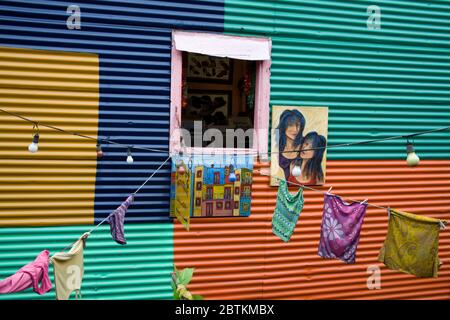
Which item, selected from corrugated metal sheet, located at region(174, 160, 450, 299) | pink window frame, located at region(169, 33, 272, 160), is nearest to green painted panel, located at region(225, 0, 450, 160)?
pink window frame, located at region(169, 33, 272, 160)

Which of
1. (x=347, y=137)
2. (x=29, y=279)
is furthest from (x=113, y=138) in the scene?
(x=347, y=137)

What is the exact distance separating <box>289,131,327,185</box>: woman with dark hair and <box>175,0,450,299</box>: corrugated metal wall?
9.6 inches

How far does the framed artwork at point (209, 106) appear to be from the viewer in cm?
1018

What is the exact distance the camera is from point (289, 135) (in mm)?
8391

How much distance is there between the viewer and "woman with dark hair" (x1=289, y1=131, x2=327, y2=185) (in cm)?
848

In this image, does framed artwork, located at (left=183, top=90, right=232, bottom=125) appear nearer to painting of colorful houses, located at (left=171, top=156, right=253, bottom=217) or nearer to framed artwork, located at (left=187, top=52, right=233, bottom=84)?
framed artwork, located at (left=187, top=52, right=233, bottom=84)

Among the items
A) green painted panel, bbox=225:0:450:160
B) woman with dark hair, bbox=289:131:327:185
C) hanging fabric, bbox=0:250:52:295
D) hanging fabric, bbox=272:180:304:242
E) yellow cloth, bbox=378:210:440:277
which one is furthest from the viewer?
A: woman with dark hair, bbox=289:131:327:185

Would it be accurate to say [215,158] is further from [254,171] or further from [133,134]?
[133,134]

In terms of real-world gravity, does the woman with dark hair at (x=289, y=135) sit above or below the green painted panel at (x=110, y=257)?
above

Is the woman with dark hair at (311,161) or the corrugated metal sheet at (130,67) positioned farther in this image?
the woman with dark hair at (311,161)

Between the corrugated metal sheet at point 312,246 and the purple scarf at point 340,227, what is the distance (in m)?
1.71

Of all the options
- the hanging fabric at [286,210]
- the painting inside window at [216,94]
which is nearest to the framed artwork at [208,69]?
the painting inside window at [216,94]

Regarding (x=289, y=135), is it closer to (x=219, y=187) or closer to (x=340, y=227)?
(x=219, y=187)

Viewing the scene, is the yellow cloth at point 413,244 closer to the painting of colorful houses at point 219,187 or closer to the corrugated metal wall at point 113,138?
the painting of colorful houses at point 219,187
